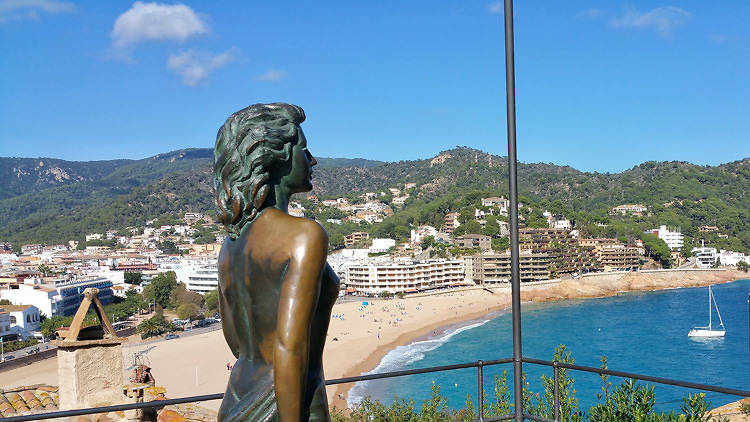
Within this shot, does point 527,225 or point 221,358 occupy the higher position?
point 527,225

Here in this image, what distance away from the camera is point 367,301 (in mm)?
51969

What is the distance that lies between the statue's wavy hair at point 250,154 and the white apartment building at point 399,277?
180 feet

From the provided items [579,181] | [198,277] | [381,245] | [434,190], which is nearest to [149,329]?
[198,277]

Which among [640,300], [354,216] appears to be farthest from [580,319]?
[354,216]

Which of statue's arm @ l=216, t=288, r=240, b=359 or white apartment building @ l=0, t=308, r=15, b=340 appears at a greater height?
statue's arm @ l=216, t=288, r=240, b=359

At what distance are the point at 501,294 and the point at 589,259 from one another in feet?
56.0

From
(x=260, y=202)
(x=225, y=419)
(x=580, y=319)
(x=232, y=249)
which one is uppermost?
(x=260, y=202)

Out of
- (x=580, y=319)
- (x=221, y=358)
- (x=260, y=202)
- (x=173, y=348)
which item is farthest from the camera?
(x=580, y=319)

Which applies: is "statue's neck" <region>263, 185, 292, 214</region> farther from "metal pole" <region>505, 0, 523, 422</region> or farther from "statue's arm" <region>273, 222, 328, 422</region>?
"metal pole" <region>505, 0, 523, 422</region>

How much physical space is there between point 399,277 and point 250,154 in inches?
2185

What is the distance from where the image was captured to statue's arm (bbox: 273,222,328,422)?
4.41ft

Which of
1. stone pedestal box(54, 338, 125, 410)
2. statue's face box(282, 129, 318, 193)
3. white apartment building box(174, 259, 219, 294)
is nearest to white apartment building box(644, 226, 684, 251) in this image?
white apartment building box(174, 259, 219, 294)

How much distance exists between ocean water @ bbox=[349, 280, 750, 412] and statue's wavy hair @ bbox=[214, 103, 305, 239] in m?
21.5

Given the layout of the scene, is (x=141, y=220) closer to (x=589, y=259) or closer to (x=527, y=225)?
(x=527, y=225)
